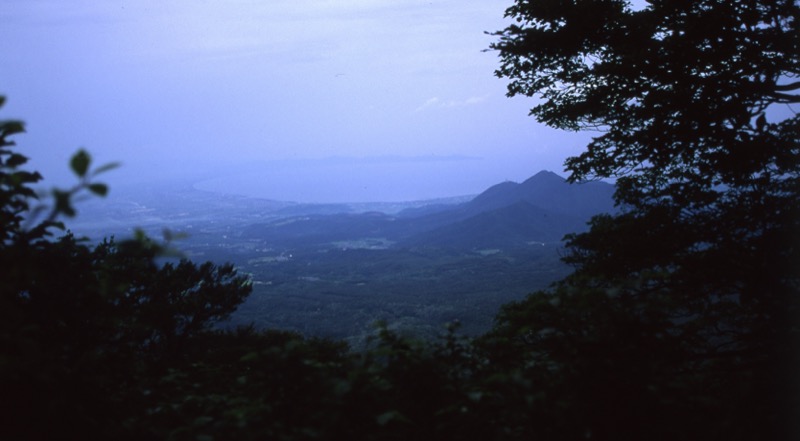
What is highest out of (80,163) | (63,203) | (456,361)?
(80,163)

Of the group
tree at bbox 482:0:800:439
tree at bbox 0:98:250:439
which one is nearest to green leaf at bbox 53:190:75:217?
tree at bbox 0:98:250:439

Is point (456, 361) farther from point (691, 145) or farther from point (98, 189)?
point (691, 145)

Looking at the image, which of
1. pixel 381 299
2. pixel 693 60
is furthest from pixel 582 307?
pixel 381 299

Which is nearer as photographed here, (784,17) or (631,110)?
(784,17)

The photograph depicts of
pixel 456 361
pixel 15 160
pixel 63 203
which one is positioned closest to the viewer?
pixel 63 203

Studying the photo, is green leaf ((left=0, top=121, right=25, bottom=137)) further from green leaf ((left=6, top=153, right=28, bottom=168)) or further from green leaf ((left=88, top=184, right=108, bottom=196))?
green leaf ((left=88, top=184, right=108, bottom=196))

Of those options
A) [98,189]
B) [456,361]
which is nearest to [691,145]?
[456,361]

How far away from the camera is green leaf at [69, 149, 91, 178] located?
1.75 meters

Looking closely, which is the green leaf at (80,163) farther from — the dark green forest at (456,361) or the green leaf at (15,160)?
the green leaf at (15,160)

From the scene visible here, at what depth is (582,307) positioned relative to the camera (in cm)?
253

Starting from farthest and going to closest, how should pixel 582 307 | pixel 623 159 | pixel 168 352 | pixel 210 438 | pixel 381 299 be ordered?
pixel 381 299
pixel 168 352
pixel 623 159
pixel 582 307
pixel 210 438

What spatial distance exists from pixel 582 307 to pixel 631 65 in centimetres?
672

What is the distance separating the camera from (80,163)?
1766 millimetres

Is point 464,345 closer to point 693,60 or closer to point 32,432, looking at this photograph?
point 32,432
